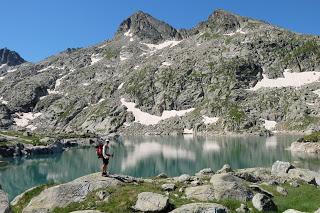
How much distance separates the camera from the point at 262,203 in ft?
91.8

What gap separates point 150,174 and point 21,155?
69.7 m

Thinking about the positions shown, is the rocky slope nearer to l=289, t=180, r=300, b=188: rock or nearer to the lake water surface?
l=289, t=180, r=300, b=188: rock

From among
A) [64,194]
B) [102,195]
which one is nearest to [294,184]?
[102,195]

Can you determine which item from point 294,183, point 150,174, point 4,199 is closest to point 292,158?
point 150,174

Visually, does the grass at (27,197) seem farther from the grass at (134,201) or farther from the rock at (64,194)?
the rock at (64,194)

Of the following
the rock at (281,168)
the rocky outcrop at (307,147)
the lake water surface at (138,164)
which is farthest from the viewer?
the rocky outcrop at (307,147)

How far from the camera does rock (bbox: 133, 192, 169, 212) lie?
2580 centimetres

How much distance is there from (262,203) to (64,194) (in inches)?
536

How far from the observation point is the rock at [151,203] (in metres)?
25.8

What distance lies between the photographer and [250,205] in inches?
1125

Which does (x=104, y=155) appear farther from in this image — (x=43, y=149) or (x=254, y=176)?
(x=43, y=149)

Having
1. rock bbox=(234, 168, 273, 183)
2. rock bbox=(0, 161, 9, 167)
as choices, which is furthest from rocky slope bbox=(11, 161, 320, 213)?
rock bbox=(0, 161, 9, 167)

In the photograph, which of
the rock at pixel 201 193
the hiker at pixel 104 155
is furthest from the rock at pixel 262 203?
the hiker at pixel 104 155

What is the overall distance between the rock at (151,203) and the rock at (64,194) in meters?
4.44
